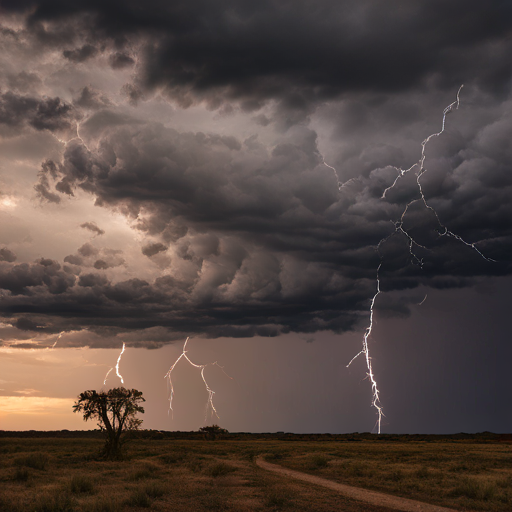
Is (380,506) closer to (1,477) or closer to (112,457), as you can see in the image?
(1,477)

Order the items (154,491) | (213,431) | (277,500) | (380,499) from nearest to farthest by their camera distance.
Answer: (277,500) < (380,499) < (154,491) < (213,431)

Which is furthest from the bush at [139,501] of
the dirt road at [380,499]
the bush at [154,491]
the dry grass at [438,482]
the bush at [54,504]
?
the dry grass at [438,482]

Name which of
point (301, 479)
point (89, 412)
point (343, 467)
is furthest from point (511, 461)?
point (89, 412)

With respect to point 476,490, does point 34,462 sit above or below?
below

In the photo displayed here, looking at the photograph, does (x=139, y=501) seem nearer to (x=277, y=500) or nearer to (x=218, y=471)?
(x=277, y=500)

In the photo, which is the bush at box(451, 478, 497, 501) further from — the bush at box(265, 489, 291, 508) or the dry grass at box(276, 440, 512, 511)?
the bush at box(265, 489, 291, 508)

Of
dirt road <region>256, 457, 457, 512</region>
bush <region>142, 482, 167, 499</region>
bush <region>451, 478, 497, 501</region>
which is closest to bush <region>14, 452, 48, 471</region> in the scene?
bush <region>142, 482, 167, 499</region>

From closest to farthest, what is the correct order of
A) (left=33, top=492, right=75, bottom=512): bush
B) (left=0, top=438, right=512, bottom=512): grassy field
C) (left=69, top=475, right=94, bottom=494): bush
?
(left=33, top=492, right=75, bottom=512): bush → (left=0, top=438, right=512, bottom=512): grassy field → (left=69, top=475, right=94, bottom=494): bush

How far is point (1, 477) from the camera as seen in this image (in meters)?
28.8

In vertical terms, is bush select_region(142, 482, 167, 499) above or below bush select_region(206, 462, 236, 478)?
above

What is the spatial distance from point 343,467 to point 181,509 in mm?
20441

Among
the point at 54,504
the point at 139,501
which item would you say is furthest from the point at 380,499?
the point at 54,504

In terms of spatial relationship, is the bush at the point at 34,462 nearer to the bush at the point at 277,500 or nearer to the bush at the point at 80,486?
the bush at the point at 80,486

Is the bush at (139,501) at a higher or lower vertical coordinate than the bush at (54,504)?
lower
